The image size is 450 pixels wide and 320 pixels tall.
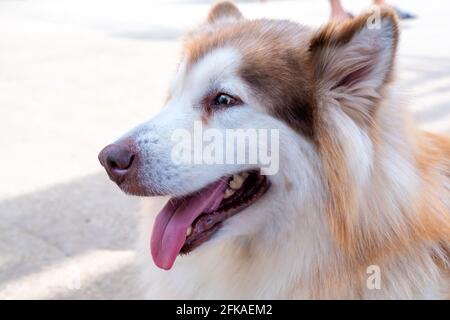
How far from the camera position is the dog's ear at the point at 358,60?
7.14 ft

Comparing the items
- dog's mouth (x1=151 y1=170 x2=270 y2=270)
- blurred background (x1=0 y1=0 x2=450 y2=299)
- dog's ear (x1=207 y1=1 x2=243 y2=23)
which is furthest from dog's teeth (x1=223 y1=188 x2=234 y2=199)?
dog's ear (x1=207 y1=1 x2=243 y2=23)

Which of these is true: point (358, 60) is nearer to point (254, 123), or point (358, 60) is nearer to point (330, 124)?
point (330, 124)

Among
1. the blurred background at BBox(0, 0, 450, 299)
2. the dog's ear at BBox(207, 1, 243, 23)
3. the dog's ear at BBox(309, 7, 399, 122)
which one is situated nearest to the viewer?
the dog's ear at BBox(309, 7, 399, 122)

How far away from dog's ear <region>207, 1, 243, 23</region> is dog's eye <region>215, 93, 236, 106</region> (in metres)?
0.81

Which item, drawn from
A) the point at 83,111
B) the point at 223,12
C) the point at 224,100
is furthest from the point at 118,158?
the point at 83,111

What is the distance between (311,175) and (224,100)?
1.58 ft

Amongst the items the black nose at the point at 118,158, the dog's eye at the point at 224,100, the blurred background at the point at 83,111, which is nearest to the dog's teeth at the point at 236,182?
the dog's eye at the point at 224,100

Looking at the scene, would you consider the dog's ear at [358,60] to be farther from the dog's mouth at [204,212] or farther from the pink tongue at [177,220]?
the pink tongue at [177,220]

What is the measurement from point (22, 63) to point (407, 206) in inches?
284

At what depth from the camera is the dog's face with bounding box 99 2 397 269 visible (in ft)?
7.27

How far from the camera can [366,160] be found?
220cm

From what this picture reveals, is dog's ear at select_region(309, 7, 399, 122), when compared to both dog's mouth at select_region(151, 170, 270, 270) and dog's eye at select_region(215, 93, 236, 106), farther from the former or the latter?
dog's mouth at select_region(151, 170, 270, 270)
